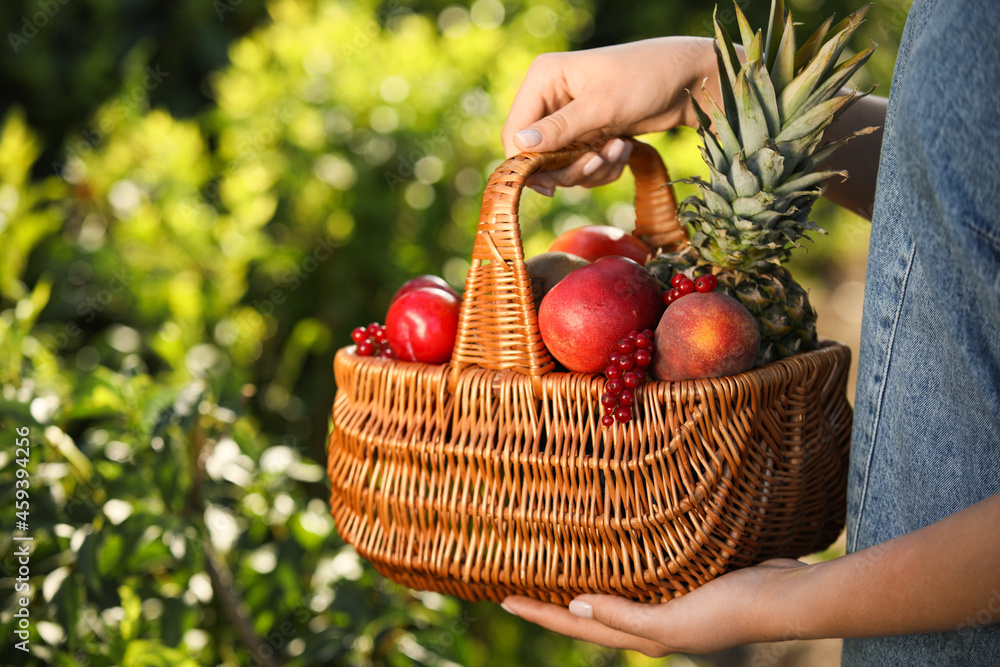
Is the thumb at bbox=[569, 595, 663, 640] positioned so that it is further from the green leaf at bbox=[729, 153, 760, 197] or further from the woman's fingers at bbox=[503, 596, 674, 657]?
the green leaf at bbox=[729, 153, 760, 197]

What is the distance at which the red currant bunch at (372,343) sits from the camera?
114 cm

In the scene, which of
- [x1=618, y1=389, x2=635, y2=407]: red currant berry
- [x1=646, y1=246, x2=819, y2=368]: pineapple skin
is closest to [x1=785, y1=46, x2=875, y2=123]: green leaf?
[x1=646, y1=246, x2=819, y2=368]: pineapple skin

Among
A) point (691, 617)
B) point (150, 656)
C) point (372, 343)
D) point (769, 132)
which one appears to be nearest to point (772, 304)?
point (769, 132)

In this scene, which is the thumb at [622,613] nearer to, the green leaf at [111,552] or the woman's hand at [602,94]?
the woman's hand at [602,94]

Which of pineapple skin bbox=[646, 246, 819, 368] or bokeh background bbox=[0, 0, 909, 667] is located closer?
pineapple skin bbox=[646, 246, 819, 368]

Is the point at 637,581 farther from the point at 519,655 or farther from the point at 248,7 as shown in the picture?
the point at 248,7

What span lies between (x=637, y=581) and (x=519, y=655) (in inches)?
48.4

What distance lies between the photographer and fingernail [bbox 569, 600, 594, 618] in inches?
38.2

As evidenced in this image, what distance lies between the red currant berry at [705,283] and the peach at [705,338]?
3 cm

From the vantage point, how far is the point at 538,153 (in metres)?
1.01

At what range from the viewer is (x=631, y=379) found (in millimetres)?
889

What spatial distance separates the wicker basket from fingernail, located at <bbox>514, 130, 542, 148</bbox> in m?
0.02

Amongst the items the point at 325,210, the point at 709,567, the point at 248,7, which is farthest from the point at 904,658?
the point at 248,7

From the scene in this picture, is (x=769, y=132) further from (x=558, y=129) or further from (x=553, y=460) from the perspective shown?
(x=553, y=460)
